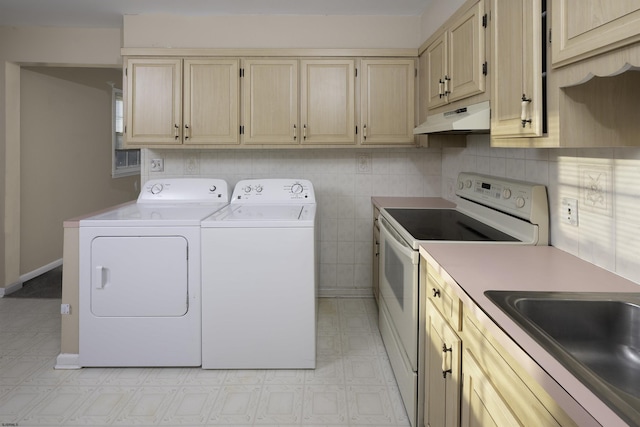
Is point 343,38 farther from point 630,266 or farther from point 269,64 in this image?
point 630,266

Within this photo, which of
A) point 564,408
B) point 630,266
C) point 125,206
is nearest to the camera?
point 564,408

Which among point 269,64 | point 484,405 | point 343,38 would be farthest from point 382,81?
point 484,405

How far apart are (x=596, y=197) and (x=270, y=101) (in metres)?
2.30

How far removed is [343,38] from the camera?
3449mm

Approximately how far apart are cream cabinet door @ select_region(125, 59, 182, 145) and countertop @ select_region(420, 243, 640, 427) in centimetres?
227

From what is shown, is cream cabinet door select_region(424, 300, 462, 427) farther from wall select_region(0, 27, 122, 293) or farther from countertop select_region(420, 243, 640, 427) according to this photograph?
wall select_region(0, 27, 122, 293)

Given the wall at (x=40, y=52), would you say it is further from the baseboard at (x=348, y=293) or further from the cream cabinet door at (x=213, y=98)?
the baseboard at (x=348, y=293)

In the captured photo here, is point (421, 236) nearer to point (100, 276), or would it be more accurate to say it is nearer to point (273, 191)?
point (273, 191)

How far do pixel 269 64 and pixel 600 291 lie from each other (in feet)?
8.72

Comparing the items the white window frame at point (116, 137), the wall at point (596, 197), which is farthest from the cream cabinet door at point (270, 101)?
the white window frame at point (116, 137)

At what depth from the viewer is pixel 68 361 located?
101 inches

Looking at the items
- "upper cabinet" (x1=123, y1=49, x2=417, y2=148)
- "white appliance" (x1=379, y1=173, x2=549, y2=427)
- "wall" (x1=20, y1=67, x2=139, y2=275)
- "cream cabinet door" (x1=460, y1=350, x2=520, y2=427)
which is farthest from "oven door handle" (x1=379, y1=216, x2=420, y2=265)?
"wall" (x1=20, y1=67, x2=139, y2=275)

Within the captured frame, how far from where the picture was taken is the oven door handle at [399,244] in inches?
73.4

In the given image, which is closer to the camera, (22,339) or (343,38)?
(22,339)
